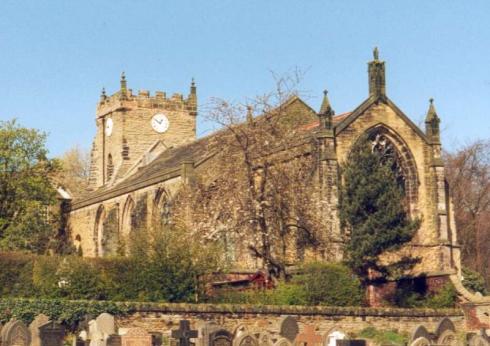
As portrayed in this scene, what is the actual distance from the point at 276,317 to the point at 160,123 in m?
37.3

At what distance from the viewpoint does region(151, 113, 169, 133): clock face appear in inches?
2749

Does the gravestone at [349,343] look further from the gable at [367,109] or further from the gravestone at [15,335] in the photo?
the gable at [367,109]

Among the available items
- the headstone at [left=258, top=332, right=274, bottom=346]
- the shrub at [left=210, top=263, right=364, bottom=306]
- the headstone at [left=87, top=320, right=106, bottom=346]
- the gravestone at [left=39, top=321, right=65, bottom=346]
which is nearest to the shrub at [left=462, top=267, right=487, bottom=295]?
the shrub at [left=210, top=263, right=364, bottom=306]

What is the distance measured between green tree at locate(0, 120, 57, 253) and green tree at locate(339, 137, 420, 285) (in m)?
22.3

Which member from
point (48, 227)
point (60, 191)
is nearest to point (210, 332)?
point (48, 227)

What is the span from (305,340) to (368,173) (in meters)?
13.7

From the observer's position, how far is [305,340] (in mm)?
28516

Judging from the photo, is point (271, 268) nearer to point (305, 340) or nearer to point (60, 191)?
point (305, 340)

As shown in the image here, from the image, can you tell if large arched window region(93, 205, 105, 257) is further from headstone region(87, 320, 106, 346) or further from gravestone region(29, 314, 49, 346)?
gravestone region(29, 314, 49, 346)

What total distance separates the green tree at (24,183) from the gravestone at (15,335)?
31.3 meters

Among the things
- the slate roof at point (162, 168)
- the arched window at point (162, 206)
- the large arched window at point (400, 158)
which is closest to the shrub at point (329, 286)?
the large arched window at point (400, 158)

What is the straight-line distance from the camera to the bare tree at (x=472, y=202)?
216ft

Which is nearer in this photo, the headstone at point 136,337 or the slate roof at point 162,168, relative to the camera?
the headstone at point 136,337

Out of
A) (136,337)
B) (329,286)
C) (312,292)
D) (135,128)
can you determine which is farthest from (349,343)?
(135,128)
